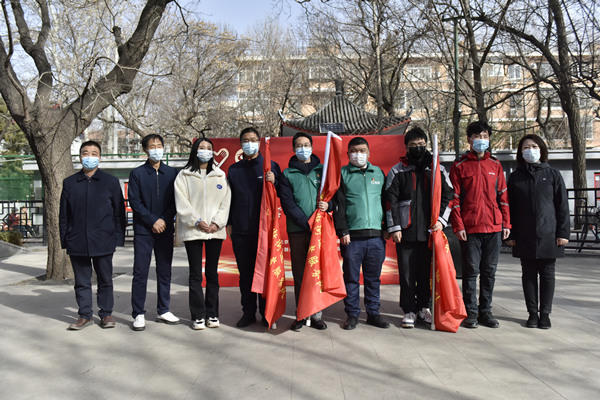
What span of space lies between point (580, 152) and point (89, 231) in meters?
15.6

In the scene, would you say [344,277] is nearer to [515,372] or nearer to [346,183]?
[346,183]

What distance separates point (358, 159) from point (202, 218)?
1.64 metres

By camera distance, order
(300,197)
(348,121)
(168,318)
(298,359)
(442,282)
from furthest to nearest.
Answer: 1. (348,121)
2. (168,318)
3. (300,197)
4. (442,282)
5. (298,359)

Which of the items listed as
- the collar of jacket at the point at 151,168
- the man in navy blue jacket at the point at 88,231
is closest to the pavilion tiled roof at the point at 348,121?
the collar of jacket at the point at 151,168

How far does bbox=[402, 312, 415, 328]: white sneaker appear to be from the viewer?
4750 millimetres

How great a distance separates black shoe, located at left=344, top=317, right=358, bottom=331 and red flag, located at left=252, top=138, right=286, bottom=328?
2.10ft

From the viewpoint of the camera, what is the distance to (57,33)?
55.3 feet

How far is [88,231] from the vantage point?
4797 mm

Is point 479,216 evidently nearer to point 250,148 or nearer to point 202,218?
point 250,148

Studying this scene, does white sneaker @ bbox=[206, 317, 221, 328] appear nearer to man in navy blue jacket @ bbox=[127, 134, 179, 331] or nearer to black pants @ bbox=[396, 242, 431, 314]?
man in navy blue jacket @ bbox=[127, 134, 179, 331]

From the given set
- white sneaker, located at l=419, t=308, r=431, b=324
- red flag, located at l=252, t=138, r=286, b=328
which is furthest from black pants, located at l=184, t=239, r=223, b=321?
white sneaker, located at l=419, t=308, r=431, b=324

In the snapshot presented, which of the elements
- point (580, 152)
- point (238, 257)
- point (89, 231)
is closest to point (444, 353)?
point (238, 257)

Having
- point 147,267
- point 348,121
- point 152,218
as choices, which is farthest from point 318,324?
point 348,121

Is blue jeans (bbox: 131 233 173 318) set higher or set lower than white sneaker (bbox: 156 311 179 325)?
higher
